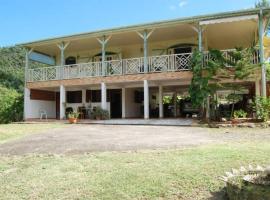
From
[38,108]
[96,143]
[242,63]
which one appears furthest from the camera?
[38,108]

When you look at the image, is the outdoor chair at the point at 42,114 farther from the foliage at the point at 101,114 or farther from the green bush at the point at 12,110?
the foliage at the point at 101,114

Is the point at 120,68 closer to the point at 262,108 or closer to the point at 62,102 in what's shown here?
the point at 62,102

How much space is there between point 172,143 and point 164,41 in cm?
1073

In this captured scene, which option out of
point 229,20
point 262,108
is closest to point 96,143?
point 262,108

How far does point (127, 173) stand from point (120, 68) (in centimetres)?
1137

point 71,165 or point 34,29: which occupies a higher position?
point 34,29

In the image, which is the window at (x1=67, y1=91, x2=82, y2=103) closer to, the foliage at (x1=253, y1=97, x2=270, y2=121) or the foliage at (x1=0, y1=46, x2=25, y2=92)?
the foliage at (x1=253, y1=97, x2=270, y2=121)

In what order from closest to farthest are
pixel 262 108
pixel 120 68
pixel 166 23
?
pixel 262 108 < pixel 166 23 < pixel 120 68

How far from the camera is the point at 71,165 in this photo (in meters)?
6.50

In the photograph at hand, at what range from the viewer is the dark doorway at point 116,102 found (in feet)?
63.7

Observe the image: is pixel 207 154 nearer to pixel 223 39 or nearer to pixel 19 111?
pixel 223 39

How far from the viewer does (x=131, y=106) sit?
19.5 m

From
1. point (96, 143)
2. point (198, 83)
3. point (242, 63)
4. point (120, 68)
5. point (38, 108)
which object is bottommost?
point (96, 143)

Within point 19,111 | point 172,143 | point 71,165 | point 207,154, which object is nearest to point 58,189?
point 71,165
